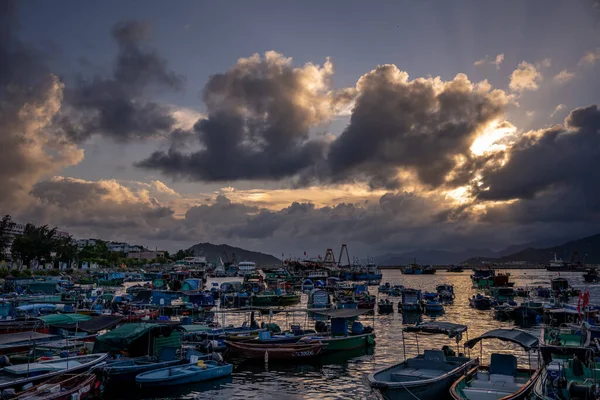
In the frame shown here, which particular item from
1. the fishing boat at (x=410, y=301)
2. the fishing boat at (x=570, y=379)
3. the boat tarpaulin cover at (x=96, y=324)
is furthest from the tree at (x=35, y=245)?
the fishing boat at (x=570, y=379)

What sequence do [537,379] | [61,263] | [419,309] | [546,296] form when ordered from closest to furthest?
1. [537,379]
2. [419,309]
3. [546,296]
4. [61,263]

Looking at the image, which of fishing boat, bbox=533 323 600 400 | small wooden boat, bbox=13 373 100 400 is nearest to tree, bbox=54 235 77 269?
small wooden boat, bbox=13 373 100 400

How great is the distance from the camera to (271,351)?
34375 mm

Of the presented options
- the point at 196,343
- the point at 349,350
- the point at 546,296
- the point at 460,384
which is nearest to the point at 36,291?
the point at 196,343

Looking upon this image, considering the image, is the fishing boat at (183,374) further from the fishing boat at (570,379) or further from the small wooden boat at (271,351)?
the fishing boat at (570,379)

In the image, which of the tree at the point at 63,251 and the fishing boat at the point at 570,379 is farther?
the tree at the point at 63,251

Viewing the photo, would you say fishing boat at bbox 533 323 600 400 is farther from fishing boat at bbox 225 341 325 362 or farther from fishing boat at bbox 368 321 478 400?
fishing boat at bbox 225 341 325 362

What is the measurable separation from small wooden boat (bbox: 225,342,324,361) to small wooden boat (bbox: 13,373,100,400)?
442 inches

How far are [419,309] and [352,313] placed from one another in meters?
30.3

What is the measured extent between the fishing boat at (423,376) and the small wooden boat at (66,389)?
13.9 meters

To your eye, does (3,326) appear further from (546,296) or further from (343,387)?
(546,296)

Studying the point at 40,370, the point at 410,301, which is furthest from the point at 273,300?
the point at 40,370

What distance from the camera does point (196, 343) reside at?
117 feet

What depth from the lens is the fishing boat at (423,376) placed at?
20.9 metres
